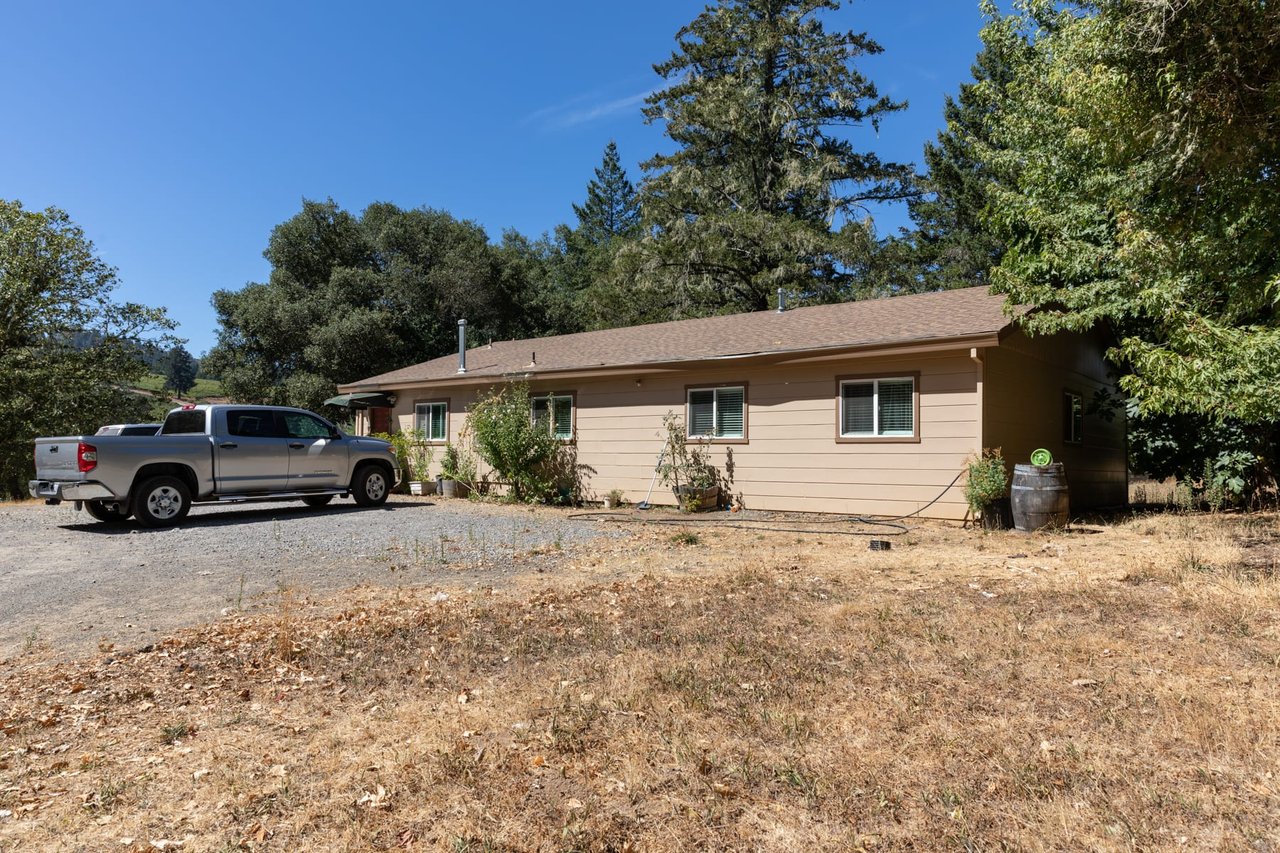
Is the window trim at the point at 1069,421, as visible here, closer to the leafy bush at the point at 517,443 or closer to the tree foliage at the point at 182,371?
the leafy bush at the point at 517,443


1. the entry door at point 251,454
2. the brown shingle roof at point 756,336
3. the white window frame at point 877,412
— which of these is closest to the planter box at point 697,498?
the brown shingle roof at point 756,336

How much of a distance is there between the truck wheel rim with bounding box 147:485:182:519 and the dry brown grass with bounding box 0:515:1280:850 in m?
5.96

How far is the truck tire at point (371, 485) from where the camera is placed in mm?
12922

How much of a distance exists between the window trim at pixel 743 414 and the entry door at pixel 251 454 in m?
6.53

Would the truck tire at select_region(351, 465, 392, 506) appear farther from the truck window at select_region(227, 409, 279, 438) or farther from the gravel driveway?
the truck window at select_region(227, 409, 279, 438)

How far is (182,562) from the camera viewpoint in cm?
764

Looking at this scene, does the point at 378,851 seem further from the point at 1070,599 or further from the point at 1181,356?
the point at 1181,356

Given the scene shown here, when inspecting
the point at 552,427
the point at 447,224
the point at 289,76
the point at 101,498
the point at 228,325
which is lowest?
the point at 101,498

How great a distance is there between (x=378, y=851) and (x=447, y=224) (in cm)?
3567

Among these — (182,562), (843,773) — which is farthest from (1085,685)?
(182,562)

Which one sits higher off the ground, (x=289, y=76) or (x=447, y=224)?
(x=447, y=224)

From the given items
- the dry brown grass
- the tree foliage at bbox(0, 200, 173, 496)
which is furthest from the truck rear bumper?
the tree foliage at bbox(0, 200, 173, 496)

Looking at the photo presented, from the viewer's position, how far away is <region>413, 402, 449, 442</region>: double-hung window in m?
16.7

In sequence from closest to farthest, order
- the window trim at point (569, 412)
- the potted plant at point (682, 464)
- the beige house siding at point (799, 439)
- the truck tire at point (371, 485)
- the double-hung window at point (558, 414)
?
the beige house siding at point (799, 439), the potted plant at point (682, 464), the truck tire at point (371, 485), the window trim at point (569, 412), the double-hung window at point (558, 414)
